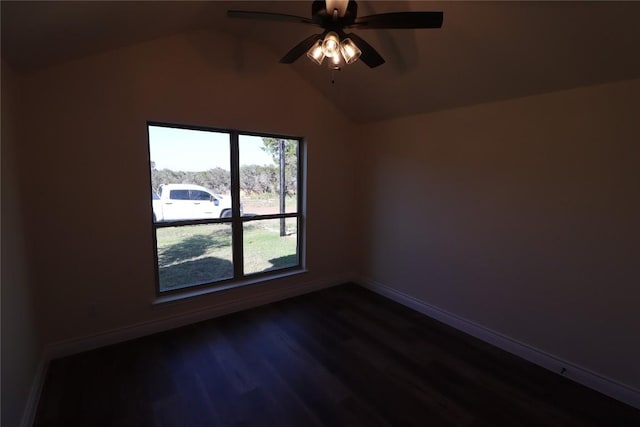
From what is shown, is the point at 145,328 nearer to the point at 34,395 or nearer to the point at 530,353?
the point at 34,395

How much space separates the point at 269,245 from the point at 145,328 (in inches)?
60.6

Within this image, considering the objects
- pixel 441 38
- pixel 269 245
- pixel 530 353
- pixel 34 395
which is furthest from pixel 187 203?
pixel 530 353

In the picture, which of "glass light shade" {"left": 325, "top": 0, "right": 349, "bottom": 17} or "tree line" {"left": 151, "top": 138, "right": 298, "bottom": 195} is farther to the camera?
"tree line" {"left": 151, "top": 138, "right": 298, "bottom": 195}

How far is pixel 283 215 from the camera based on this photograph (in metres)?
3.65

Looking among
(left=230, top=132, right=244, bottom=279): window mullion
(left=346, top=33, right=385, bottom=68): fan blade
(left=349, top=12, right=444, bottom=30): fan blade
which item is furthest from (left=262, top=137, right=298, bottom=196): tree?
(left=349, top=12, right=444, bottom=30): fan blade

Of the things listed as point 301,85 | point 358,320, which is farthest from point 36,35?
point 358,320

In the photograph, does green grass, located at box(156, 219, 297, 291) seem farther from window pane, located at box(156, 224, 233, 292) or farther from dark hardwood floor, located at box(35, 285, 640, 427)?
dark hardwood floor, located at box(35, 285, 640, 427)

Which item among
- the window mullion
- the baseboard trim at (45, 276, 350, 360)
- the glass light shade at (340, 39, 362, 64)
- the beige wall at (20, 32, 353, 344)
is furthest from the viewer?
the window mullion

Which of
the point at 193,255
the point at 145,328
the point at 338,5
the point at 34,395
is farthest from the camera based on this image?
the point at 193,255

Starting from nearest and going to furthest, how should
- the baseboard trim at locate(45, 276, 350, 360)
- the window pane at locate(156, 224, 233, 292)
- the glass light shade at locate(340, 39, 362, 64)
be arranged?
the glass light shade at locate(340, 39, 362, 64)
the baseboard trim at locate(45, 276, 350, 360)
the window pane at locate(156, 224, 233, 292)

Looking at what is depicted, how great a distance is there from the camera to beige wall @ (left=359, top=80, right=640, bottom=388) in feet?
6.55

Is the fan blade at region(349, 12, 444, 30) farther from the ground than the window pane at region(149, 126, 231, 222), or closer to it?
farther from the ground

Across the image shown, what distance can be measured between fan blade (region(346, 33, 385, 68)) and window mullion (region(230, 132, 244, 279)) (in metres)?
1.75

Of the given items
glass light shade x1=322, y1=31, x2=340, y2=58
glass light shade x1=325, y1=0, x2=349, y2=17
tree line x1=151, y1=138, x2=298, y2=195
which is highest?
glass light shade x1=325, y1=0, x2=349, y2=17
